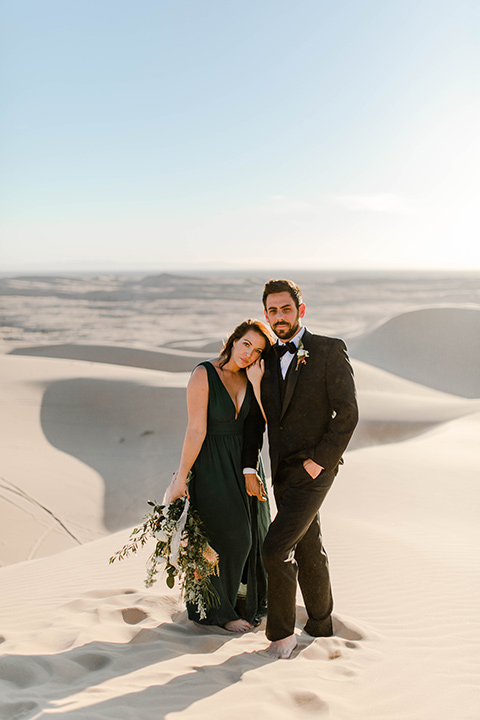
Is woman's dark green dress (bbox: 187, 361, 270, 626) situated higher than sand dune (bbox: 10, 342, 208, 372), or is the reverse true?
woman's dark green dress (bbox: 187, 361, 270, 626)

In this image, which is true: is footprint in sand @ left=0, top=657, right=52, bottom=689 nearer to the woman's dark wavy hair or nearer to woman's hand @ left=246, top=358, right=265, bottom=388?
woman's hand @ left=246, top=358, right=265, bottom=388

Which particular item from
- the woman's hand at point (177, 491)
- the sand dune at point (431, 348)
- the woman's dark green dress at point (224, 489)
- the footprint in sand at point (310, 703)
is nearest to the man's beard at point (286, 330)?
the woman's dark green dress at point (224, 489)

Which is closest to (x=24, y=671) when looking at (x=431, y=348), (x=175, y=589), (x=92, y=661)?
(x=92, y=661)

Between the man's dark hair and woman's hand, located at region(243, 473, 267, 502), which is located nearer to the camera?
the man's dark hair

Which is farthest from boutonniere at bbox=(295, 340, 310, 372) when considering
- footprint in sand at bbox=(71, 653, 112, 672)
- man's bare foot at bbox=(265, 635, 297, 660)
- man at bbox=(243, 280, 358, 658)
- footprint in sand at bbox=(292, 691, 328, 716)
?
footprint in sand at bbox=(71, 653, 112, 672)

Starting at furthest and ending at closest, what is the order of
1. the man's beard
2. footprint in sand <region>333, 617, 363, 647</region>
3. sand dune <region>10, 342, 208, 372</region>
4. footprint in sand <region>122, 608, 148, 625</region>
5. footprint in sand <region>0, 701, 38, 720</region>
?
sand dune <region>10, 342, 208, 372</region> < footprint in sand <region>122, 608, 148, 625</region> < footprint in sand <region>333, 617, 363, 647</region> < the man's beard < footprint in sand <region>0, 701, 38, 720</region>

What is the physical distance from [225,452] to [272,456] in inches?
13.3

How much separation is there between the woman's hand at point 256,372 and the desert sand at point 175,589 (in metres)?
1.55

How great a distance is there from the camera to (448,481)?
8.84 m

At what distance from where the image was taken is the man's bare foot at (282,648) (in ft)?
10.8

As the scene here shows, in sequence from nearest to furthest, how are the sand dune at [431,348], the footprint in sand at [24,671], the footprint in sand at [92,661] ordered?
the footprint in sand at [24,671]
the footprint in sand at [92,661]
the sand dune at [431,348]

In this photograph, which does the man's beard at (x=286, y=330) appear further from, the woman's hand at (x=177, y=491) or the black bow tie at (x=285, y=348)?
the woman's hand at (x=177, y=491)

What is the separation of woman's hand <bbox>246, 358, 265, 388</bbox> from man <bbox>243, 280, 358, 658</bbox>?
0.23 feet

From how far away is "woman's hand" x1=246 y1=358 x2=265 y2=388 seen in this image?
3566 mm
